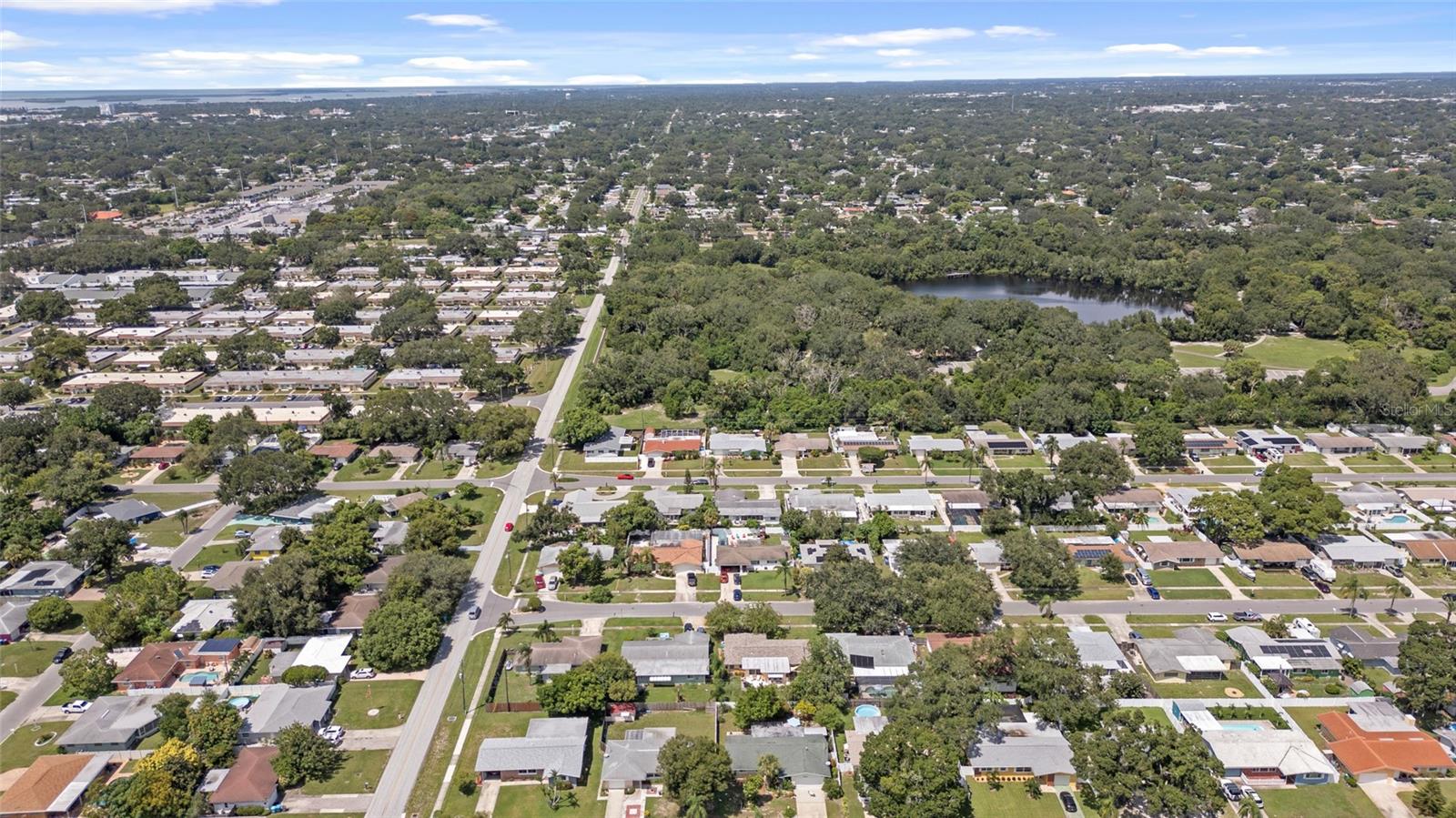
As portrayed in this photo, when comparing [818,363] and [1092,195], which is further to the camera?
[1092,195]

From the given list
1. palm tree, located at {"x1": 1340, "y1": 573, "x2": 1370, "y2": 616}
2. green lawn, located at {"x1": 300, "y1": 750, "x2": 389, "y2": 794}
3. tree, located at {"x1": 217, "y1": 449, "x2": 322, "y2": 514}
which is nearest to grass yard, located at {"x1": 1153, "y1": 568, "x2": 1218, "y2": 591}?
palm tree, located at {"x1": 1340, "y1": 573, "x2": 1370, "y2": 616}

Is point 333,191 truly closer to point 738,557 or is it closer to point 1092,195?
point 1092,195

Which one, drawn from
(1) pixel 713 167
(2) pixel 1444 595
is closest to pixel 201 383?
(2) pixel 1444 595

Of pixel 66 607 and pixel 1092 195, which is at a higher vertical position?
pixel 1092 195

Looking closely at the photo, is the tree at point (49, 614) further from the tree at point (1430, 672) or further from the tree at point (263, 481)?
the tree at point (1430, 672)

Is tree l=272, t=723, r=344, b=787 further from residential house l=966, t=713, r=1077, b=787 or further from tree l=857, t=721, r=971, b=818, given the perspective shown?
residential house l=966, t=713, r=1077, b=787

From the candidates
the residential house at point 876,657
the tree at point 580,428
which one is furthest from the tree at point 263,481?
the residential house at point 876,657
